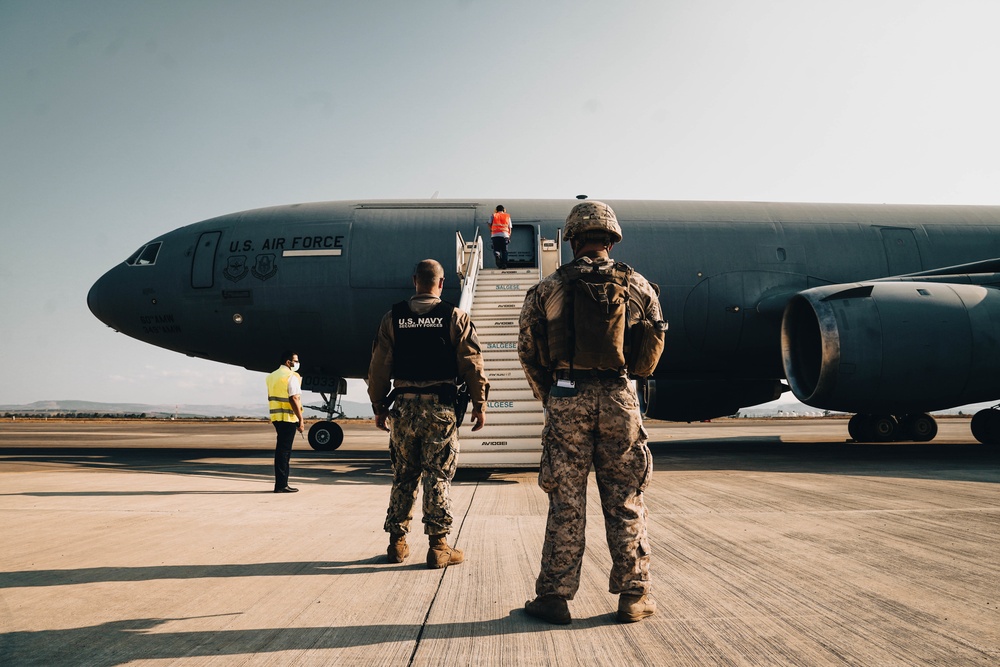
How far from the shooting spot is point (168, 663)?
2.35m

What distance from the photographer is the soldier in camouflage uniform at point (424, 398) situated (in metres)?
3.83

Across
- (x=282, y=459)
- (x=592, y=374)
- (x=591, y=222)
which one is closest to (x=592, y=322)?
(x=592, y=374)

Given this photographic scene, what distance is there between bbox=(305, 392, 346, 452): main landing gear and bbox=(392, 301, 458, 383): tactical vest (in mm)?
8721

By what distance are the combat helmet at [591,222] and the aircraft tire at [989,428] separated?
1420 centimetres

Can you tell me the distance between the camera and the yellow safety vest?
716 centimetres

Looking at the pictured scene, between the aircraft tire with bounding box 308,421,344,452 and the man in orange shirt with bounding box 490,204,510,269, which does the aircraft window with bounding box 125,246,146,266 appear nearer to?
the aircraft tire with bounding box 308,421,344,452

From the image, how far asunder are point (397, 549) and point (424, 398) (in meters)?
0.96

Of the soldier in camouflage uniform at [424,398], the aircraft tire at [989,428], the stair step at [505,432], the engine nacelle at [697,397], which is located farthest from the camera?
the engine nacelle at [697,397]

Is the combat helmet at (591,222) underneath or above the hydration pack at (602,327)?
above

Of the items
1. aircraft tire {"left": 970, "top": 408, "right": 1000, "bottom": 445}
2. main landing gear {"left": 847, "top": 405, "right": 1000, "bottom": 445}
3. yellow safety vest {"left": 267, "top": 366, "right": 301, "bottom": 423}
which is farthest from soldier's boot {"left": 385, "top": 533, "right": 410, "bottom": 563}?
main landing gear {"left": 847, "top": 405, "right": 1000, "bottom": 445}

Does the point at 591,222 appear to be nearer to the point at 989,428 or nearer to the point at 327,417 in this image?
the point at 327,417

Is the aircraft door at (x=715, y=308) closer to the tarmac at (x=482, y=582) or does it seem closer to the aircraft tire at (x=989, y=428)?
the tarmac at (x=482, y=582)

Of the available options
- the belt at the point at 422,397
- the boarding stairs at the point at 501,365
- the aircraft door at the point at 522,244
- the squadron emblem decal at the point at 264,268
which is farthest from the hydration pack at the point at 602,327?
the squadron emblem decal at the point at 264,268

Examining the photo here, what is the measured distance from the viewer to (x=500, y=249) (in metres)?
11.6
